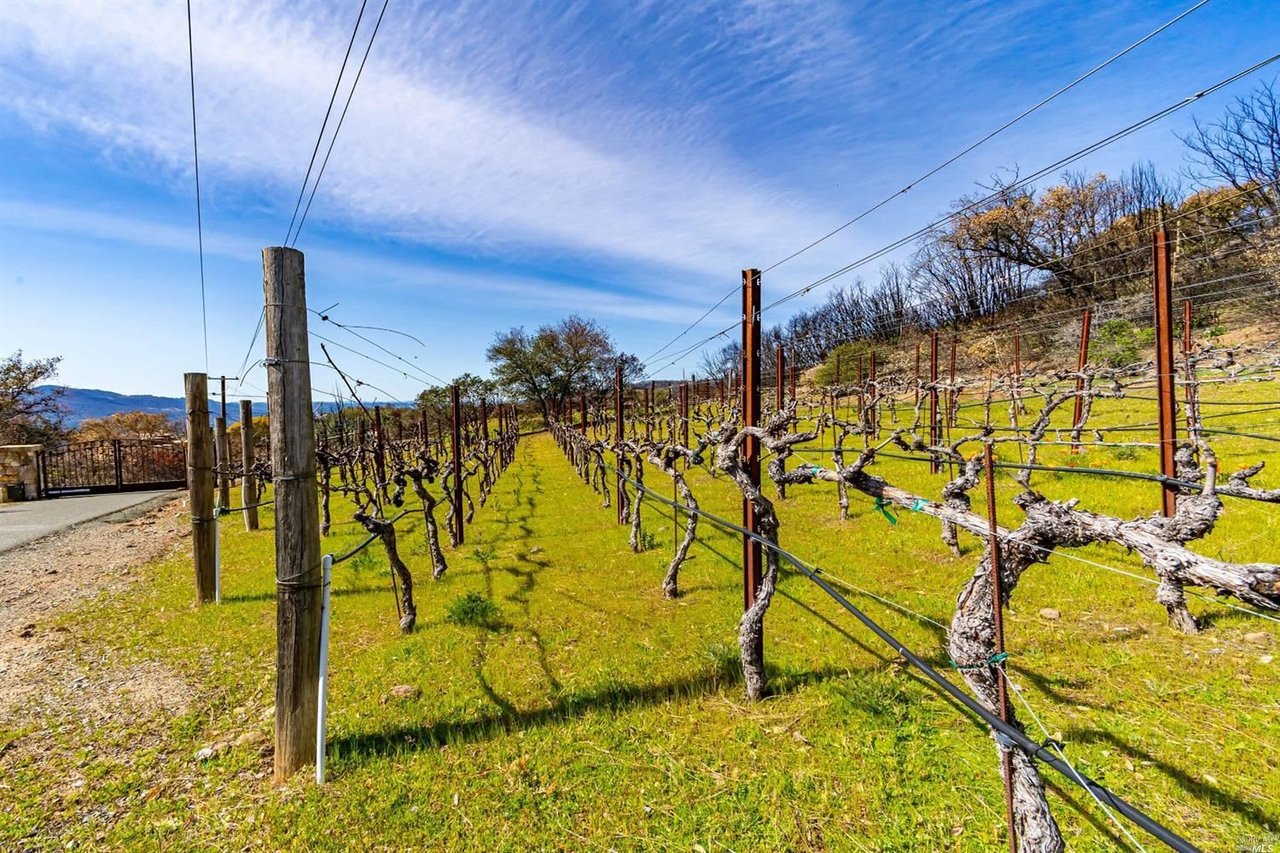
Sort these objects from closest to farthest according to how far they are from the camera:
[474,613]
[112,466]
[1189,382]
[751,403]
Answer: [751,403] → [1189,382] → [474,613] → [112,466]

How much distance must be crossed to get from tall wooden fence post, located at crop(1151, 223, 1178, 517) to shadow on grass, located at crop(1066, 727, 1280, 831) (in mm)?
2605

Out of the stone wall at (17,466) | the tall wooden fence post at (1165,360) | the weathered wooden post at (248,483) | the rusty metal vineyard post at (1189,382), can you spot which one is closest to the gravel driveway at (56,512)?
the stone wall at (17,466)

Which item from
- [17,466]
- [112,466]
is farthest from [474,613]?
[112,466]

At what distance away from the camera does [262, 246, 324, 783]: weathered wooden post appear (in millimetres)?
3344

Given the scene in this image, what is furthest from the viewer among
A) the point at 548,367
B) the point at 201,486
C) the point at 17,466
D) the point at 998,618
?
the point at 548,367

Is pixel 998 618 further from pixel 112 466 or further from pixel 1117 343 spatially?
pixel 112 466

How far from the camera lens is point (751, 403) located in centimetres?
451

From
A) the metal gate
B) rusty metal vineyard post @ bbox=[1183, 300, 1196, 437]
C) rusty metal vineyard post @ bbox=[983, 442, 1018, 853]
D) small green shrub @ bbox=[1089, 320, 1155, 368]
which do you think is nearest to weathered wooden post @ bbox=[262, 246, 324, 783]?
rusty metal vineyard post @ bbox=[983, 442, 1018, 853]

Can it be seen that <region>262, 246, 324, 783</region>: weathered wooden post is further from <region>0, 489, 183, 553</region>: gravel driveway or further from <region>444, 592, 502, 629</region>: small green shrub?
<region>0, 489, 183, 553</region>: gravel driveway

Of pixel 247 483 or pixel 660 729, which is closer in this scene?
pixel 660 729

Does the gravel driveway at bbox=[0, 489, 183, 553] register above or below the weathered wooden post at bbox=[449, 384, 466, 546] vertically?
below

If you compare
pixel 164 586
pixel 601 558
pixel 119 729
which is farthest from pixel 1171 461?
pixel 164 586

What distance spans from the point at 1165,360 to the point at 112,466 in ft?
93.1

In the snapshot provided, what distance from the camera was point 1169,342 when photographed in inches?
200
